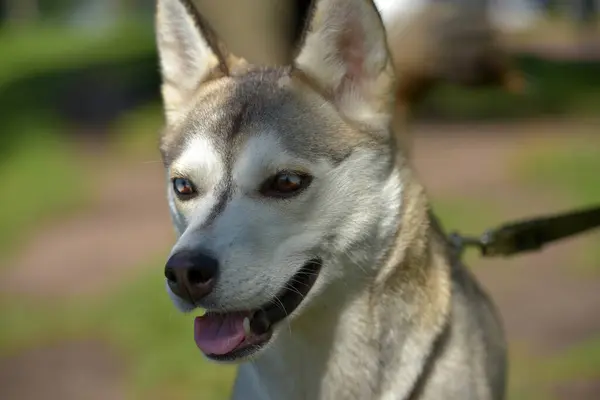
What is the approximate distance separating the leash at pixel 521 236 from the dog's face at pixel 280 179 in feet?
2.26

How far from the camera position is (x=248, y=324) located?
106 inches

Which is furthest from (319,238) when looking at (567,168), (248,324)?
(567,168)

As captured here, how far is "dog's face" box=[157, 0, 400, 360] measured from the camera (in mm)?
2598

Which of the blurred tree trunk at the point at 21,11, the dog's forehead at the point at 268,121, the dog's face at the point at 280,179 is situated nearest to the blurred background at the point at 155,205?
the dog's forehead at the point at 268,121

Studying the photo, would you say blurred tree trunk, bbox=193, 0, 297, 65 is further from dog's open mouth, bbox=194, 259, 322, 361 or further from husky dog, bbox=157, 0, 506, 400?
dog's open mouth, bbox=194, 259, 322, 361

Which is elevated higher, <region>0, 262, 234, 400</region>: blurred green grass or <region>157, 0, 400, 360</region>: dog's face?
<region>157, 0, 400, 360</region>: dog's face

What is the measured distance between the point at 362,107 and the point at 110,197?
7.11 metres

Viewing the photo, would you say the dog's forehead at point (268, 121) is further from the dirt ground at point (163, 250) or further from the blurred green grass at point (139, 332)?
the blurred green grass at point (139, 332)

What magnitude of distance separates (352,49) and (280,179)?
548mm

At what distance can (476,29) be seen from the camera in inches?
376

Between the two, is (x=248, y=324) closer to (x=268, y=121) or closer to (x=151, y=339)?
(x=268, y=121)

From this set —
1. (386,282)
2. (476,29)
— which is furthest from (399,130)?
(476,29)

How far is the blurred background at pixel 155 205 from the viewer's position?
18.6 feet

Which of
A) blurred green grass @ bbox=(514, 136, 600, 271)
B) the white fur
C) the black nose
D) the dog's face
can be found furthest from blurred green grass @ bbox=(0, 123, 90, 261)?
the black nose
